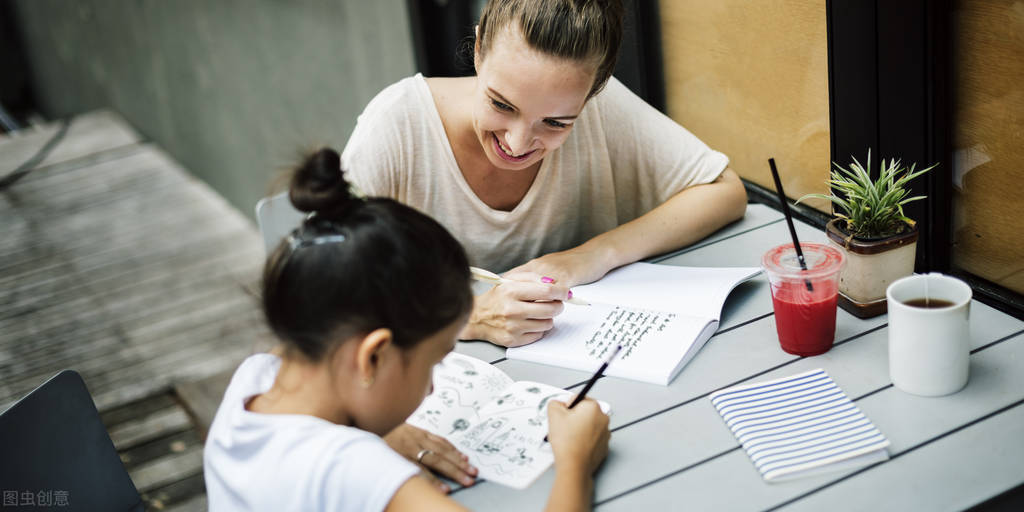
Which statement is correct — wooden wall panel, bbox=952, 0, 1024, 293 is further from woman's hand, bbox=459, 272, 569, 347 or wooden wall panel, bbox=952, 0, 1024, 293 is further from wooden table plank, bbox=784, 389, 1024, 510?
woman's hand, bbox=459, 272, 569, 347

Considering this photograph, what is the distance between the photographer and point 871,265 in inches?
53.1

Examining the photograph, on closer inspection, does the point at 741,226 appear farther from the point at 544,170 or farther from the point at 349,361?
the point at 349,361

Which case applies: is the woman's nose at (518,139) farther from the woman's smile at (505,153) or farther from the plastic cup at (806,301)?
the plastic cup at (806,301)

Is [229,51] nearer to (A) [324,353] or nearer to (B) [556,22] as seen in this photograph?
(B) [556,22]

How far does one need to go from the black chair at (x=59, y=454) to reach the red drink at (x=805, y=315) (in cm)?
103

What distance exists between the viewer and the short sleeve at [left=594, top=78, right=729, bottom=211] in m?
1.83

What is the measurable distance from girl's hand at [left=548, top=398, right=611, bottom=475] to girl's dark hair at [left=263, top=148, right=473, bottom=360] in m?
0.21

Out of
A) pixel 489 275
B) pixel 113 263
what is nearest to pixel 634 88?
pixel 489 275

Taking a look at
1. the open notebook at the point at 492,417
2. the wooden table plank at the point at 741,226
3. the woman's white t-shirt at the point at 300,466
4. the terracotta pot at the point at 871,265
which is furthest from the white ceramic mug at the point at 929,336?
the woman's white t-shirt at the point at 300,466

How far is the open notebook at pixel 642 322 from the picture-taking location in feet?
4.40

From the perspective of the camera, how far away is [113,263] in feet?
13.7

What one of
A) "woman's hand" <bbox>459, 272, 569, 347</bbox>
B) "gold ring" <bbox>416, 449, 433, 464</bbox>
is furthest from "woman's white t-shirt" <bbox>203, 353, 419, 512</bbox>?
"woman's hand" <bbox>459, 272, 569, 347</bbox>

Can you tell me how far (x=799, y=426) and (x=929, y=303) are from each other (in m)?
0.25

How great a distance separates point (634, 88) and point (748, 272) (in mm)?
929
